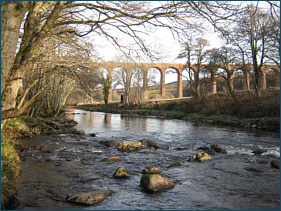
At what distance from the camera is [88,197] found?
379cm

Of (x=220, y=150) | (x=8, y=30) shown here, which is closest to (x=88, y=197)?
(x=8, y=30)

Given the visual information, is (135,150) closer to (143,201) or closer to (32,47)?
(143,201)

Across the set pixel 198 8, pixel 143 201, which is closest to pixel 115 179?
pixel 143 201

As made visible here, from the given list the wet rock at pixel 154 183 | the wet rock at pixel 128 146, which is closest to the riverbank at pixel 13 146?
the wet rock at pixel 154 183

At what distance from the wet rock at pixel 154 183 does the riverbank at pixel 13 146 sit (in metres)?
2.19

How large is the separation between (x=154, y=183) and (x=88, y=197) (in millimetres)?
1240

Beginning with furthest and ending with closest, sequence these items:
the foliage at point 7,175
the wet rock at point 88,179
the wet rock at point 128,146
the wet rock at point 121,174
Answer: the wet rock at point 128,146 < the wet rock at point 121,174 < the wet rock at point 88,179 < the foliage at point 7,175

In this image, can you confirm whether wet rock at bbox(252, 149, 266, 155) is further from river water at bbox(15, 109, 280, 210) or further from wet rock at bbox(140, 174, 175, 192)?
wet rock at bbox(140, 174, 175, 192)

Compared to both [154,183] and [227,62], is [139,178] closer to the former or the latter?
[154,183]

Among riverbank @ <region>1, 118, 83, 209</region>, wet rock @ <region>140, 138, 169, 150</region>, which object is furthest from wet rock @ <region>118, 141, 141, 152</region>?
riverbank @ <region>1, 118, 83, 209</region>

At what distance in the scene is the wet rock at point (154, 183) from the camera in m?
4.26

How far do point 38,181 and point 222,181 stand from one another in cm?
377

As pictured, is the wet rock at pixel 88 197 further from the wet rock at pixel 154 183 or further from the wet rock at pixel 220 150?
the wet rock at pixel 220 150

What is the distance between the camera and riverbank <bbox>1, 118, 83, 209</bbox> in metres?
3.64
